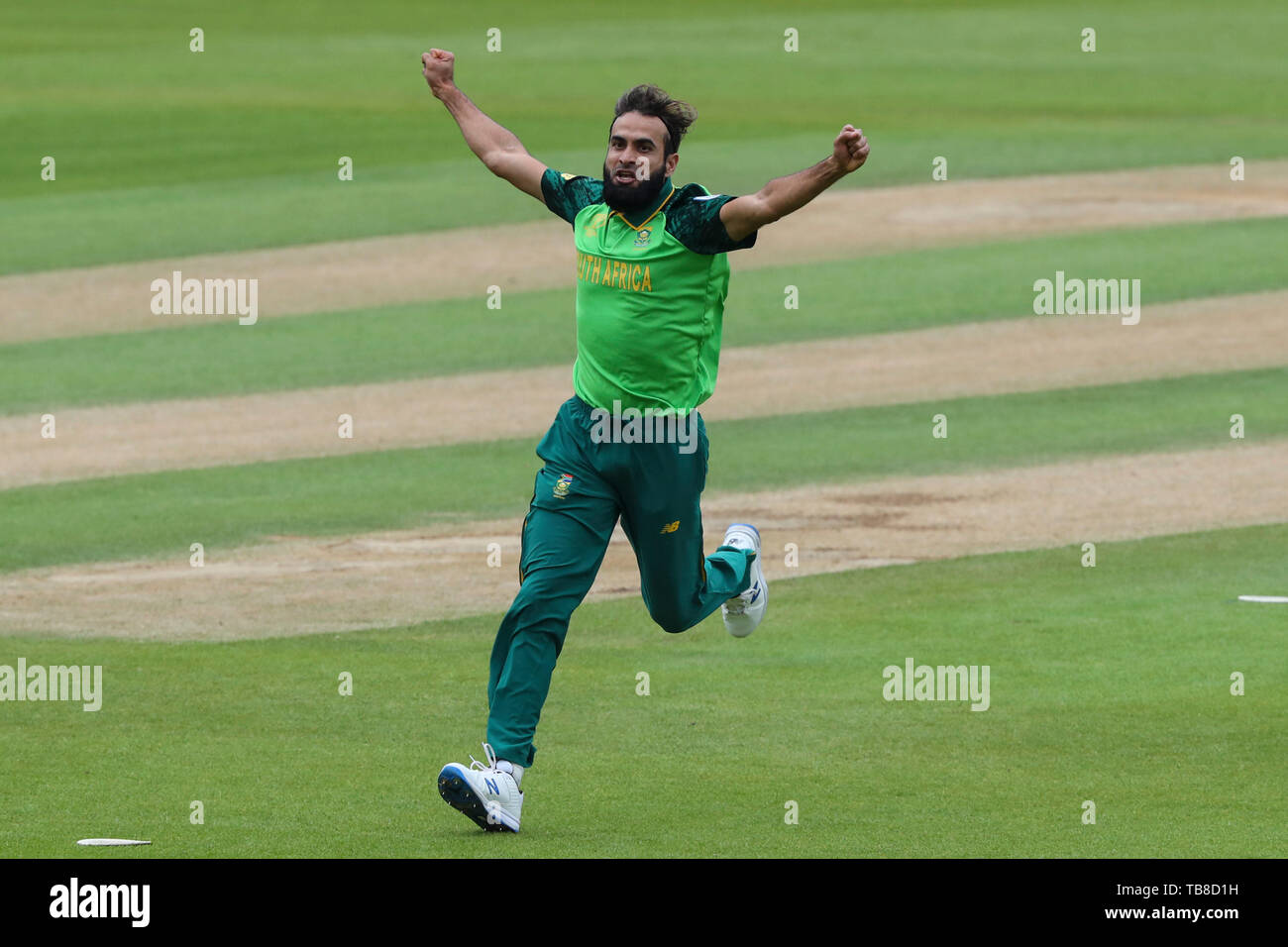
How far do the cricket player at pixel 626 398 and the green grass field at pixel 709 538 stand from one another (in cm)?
71

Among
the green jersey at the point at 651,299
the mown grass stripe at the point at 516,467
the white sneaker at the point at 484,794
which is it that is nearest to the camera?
the white sneaker at the point at 484,794

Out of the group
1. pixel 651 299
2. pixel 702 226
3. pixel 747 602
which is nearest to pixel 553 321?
pixel 747 602

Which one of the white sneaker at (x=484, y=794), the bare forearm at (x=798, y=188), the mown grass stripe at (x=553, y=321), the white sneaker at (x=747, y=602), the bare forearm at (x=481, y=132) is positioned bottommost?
the white sneaker at (x=484, y=794)

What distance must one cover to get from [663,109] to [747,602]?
7.84 feet

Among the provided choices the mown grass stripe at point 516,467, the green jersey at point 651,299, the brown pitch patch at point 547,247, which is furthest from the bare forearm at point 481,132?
the brown pitch patch at point 547,247

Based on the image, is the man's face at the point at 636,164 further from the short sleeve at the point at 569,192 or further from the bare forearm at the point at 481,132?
the bare forearm at the point at 481,132

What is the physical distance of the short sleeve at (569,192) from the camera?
29.5 ft

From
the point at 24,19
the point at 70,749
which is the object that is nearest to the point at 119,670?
the point at 70,749

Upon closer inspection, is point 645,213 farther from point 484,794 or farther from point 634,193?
point 484,794

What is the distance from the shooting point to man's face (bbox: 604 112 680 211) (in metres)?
8.64

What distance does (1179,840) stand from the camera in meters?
8.08

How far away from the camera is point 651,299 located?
28.3 ft

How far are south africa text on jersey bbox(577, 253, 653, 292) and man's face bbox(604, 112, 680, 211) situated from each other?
22 cm

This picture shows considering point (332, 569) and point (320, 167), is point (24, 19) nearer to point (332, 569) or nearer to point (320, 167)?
point (320, 167)
